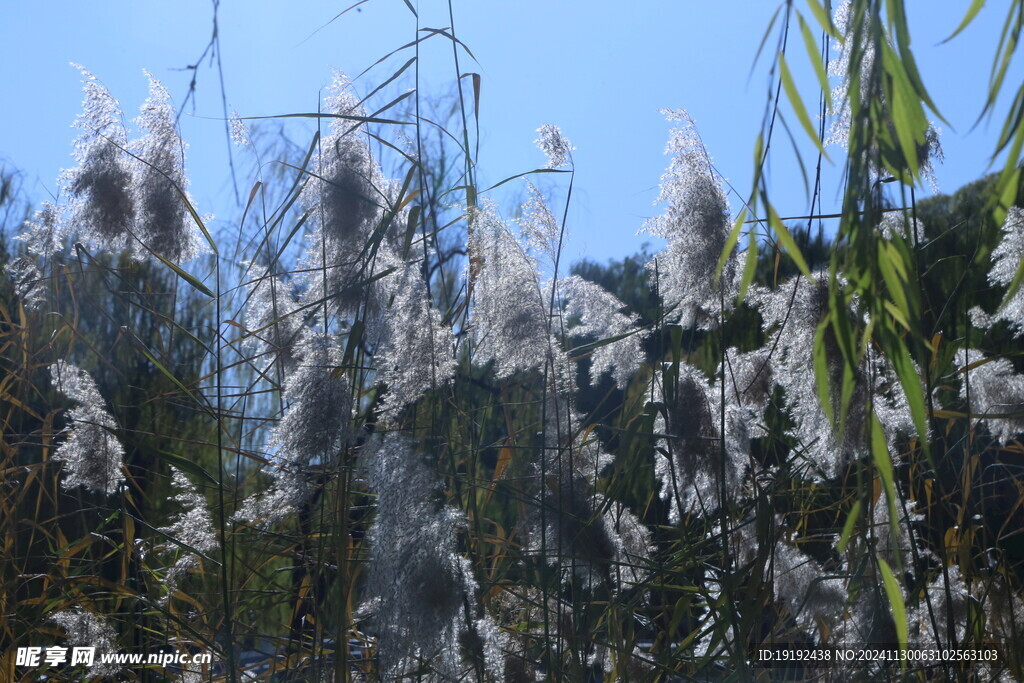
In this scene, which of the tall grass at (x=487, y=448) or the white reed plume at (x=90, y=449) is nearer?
the tall grass at (x=487, y=448)

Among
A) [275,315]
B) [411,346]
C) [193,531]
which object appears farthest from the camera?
[275,315]

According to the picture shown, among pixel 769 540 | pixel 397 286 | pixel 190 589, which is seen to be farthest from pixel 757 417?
pixel 190 589

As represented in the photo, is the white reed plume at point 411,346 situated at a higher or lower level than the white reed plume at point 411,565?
higher

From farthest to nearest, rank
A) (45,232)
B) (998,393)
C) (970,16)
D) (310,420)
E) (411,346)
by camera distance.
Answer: (45,232) < (998,393) < (411,346) < (310,420) < (970,16)

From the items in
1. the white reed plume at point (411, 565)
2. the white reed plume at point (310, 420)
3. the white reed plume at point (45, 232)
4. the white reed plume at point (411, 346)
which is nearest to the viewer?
the white reed plume at point (411, 565)

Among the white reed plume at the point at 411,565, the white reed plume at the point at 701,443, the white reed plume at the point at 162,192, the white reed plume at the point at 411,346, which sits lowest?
the white reed plume at the point at 411,565

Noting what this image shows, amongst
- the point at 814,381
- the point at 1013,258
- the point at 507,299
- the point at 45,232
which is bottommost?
the point at 814,381

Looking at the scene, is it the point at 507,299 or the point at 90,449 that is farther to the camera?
the point at 90,449

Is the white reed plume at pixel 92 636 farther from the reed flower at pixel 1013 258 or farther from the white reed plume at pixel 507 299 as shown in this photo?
the reed flower at pixel 1013 258

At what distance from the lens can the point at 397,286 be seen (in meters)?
1.46

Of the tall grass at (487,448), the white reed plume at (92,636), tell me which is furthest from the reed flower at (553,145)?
the white reed plume at (92,636)

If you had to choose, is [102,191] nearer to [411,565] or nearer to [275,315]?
[275,315]

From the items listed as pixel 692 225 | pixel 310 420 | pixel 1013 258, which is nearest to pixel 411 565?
pixel 310 420

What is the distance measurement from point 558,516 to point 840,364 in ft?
1.66
